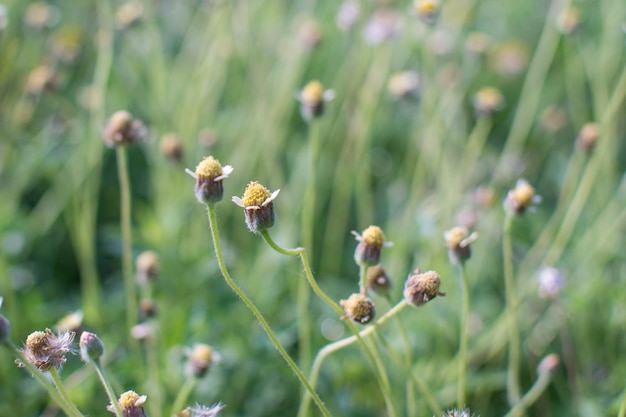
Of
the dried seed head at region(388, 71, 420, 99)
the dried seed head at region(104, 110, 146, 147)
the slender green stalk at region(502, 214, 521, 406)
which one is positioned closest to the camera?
the slender green stalk at region(502, 214, 521, 406)

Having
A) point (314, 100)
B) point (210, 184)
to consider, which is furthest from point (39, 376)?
point (314, 100)

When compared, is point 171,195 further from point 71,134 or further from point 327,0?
point 327,0

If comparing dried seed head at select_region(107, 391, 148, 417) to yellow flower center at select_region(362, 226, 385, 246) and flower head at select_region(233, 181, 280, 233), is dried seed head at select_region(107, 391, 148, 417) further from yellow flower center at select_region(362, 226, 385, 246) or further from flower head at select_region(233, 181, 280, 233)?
yellow flower center at select_region(362, 226, 385, 246)

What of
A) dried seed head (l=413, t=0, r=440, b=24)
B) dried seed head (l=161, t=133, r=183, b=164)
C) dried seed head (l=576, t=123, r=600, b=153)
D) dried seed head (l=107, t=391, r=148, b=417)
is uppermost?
dried seed head (l=413, t=0, r=440, b=24)

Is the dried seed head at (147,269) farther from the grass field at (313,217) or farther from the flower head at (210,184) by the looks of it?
the flower head at (210,184)

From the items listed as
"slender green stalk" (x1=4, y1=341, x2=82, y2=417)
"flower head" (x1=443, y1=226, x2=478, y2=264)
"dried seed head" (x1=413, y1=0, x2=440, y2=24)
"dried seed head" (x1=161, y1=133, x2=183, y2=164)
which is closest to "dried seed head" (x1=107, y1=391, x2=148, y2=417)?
"slender green stalk" (x1=4, y1=341, x2=82, y2=417)

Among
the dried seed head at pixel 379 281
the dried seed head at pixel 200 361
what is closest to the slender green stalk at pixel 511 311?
the dried seed head at pixel 379 281

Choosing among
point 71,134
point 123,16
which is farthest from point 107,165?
point 123,16
